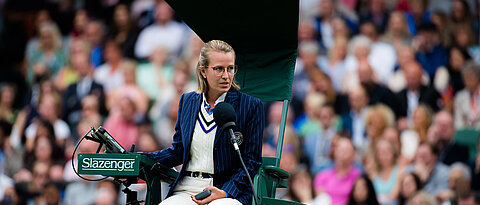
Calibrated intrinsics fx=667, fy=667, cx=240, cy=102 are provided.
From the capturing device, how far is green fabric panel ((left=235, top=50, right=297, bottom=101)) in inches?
189

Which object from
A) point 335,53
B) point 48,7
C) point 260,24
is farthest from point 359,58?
point 48,7

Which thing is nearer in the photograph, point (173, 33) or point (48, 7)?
point (173, 33)

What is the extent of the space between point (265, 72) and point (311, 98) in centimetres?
343

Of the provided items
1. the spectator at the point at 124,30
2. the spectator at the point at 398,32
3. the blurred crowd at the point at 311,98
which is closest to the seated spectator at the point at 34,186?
the blurred crowd at the point at 311,98

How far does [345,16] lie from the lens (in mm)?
8961

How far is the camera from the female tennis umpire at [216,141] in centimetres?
383

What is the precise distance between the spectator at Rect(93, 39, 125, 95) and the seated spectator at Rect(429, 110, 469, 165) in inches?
177

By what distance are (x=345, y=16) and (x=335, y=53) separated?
0.72 metres

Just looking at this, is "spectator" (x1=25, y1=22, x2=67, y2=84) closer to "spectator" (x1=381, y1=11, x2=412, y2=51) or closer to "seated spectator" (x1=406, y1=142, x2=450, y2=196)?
"spectator" (x1=381, y1=11, x2=412, y2=51)

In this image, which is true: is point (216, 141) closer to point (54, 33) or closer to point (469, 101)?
point (469, 101)

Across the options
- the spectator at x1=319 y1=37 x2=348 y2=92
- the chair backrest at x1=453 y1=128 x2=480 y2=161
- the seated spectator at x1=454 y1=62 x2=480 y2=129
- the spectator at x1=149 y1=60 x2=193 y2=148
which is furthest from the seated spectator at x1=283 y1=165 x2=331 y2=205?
the spectator at x1=149 y1=60 x2=193 y2=148

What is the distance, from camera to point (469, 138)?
23.1ft

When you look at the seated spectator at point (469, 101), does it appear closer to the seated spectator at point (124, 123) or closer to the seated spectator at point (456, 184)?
the seated spectator at point (456, 184)

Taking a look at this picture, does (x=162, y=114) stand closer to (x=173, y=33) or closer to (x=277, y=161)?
(x=173, y=33)
